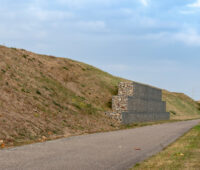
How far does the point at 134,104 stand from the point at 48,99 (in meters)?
13.7

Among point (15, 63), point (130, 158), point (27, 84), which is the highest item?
point (15, 63)

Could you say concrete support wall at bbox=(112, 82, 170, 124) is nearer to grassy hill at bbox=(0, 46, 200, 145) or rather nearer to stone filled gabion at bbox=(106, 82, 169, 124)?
stone filled gabion at bbox=(106, 82, 169, 124)

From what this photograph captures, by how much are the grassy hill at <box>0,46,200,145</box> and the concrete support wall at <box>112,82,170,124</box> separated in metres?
1.52

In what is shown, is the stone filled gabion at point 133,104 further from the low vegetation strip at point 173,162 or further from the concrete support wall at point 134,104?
the low vegetation strip at point 173,162

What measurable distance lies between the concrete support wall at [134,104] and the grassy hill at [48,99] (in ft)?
4.98

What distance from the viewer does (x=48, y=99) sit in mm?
30047

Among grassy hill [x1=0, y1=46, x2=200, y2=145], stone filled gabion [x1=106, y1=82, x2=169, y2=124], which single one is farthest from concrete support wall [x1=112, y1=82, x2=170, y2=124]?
grassy hill [x1=0, y1=46, x2=200, y2=145]

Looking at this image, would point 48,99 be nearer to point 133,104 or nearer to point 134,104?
point 133,104

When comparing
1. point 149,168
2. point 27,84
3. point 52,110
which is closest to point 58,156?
point 149,168

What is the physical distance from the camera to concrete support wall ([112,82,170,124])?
124 feet

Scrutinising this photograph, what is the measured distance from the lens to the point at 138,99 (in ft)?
138

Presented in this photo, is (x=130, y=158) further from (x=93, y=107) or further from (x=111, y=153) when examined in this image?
(x=93, y=107)

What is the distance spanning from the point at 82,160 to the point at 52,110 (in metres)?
16.7

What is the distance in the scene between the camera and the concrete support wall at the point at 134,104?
3778cm
